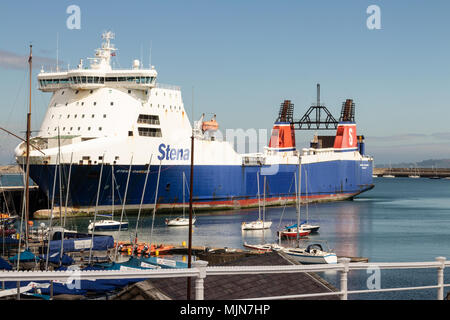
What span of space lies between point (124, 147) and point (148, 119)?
4.80m

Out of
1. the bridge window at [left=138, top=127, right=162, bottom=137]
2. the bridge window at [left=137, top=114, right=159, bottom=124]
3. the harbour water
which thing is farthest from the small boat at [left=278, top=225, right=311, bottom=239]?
the bridge window at [left=137, top=114, right=159, bottom=124]

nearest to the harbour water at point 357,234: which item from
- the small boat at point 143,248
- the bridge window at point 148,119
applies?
the small boat at point 143,248

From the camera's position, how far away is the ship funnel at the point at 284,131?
88.9 metres

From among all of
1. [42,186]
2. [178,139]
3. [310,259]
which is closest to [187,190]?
[178,139]

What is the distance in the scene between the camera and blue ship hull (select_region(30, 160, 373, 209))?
175 ft

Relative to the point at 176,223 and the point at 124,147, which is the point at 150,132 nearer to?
the point at 124,147

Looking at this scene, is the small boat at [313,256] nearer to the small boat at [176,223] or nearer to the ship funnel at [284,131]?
the small boat at [176,223]

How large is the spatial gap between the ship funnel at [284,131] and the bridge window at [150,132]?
109ft

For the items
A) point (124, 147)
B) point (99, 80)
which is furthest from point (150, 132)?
point (99, 80)

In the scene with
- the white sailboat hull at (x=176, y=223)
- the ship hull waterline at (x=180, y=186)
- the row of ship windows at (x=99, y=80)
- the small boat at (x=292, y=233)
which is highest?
the row of ship windows at (x=99, y=80)

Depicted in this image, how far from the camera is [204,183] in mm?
61188
